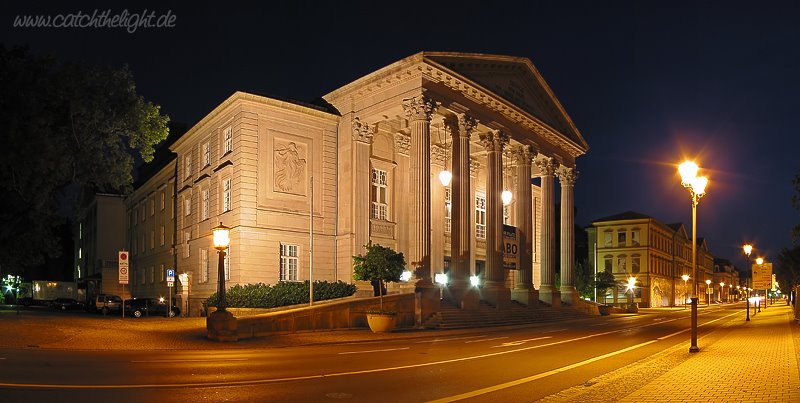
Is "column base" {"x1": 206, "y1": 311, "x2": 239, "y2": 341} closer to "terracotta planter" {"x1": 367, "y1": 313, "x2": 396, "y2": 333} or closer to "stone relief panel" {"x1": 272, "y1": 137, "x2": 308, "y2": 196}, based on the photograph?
"terracotta planter" {"x1": 367, "y1": 313, "x2": 396, "y2": 333}

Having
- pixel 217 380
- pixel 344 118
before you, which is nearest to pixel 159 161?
pixel 344 118

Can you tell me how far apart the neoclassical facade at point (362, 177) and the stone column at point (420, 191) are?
6 cm

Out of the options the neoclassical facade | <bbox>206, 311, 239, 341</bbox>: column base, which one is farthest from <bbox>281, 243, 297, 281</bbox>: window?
<bbox>206, 311, 239, 341</bbox>: column base

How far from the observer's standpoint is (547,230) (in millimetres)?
50031

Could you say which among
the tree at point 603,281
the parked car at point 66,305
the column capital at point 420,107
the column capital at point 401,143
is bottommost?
the parked car at point 66,305

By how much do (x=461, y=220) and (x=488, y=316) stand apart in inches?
229

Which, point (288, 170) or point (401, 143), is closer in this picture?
point (288, 170)

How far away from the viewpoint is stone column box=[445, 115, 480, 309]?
1494 inches

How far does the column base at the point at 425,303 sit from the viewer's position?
32.7 m

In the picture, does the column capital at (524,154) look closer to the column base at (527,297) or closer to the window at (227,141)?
the column base at (527,297)

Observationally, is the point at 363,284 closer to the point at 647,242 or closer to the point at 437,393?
the point at 437,393

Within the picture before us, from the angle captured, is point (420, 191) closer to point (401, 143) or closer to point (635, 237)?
point (401, 143)

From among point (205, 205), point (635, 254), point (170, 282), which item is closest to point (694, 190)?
point (170, 282)

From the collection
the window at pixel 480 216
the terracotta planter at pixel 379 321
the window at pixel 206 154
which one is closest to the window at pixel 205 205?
the window at pixel 206 154
